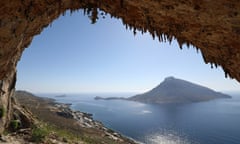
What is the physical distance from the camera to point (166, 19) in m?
9.23

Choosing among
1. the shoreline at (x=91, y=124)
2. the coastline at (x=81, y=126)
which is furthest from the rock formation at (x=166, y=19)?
the shoreline at (x=91, y=124)

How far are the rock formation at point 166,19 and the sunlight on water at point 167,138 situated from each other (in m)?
68.4

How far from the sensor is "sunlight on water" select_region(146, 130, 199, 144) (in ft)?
242

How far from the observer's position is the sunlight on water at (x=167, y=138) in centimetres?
7364

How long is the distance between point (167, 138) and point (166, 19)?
253 ft

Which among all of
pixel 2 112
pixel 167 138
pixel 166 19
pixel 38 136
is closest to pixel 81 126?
pixel 167 138

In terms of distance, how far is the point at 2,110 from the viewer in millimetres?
21672

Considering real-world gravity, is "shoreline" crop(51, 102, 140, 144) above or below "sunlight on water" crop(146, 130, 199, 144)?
above

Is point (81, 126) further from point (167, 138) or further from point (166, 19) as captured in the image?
point (166, 19)

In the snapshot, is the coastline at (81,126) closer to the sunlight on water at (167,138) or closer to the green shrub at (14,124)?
the sunlight on water at (167,138)

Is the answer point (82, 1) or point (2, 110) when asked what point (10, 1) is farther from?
point (2, 110)

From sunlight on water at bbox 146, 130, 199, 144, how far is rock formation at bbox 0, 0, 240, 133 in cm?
6838

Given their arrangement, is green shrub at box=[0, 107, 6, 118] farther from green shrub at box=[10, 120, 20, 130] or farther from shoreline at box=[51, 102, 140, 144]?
shoreline at box=[51, 102, 140, 144]

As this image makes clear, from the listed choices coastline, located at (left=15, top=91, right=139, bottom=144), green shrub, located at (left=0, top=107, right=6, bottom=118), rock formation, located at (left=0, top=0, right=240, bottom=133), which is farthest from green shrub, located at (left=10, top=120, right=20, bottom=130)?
coastline, located at (left=15, top=91, right=139, bottom=144)
